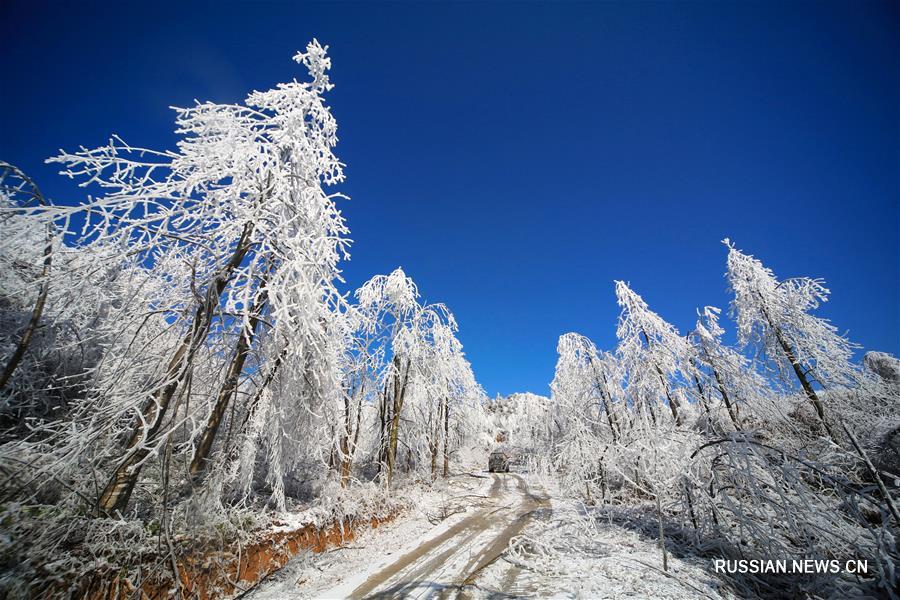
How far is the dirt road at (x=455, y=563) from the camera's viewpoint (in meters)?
5.23

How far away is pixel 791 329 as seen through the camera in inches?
455

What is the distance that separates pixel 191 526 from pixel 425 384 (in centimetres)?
861

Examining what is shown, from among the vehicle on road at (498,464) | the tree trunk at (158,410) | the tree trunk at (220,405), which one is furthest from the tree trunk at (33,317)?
the vehicle on road at (498,464)

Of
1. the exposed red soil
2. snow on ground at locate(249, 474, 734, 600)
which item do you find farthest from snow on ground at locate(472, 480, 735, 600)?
the exposed red soil

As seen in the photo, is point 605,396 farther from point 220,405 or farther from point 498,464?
point 498,464

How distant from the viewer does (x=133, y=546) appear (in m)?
3.90

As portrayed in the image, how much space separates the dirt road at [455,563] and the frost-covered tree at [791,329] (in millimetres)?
10718

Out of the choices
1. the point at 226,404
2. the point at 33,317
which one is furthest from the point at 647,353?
the point at 33,317

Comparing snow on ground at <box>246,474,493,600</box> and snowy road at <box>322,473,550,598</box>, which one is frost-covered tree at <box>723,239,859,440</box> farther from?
snow on ground at <box>246,474,493,600</box>

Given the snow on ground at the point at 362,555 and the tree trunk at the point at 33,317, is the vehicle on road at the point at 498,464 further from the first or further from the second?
the tree trunk at the point at 33,317

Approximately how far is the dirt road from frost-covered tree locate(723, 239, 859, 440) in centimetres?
1072

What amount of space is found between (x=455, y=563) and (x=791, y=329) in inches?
575

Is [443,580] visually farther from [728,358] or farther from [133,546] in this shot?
[728,358]

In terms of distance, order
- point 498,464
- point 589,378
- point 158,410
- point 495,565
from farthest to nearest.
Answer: point 498,464 → point 589,378 → point 495,565 → point 158,410
